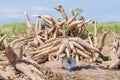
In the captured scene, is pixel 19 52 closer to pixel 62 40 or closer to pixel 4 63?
pixel 4 63

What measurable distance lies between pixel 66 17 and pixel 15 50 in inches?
173

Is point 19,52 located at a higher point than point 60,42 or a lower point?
higher

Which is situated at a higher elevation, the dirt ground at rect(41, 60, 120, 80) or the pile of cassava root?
the pile of cassava root

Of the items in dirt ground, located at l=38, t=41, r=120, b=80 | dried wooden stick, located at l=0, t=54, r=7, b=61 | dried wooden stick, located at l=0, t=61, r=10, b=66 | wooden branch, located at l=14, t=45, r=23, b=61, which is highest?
wooden branch, located at l=14, t=45, r=23, b=61

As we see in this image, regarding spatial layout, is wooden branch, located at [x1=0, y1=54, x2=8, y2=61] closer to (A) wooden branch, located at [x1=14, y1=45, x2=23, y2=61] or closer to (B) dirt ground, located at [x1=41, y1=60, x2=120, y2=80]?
(A) wooden branch, located at [x1=14, y1=45, x2=23, y2=61]

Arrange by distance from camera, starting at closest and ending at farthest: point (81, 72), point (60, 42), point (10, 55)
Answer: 1. point (10, 55)
2. point (81, 72)
3. point (60, 42)

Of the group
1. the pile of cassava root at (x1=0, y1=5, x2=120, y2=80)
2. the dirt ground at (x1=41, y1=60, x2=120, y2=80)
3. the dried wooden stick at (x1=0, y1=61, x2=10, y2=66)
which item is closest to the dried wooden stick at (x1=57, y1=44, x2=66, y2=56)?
the pile of cassava root at (x1=0, y1=5, x2=120, y2=80)

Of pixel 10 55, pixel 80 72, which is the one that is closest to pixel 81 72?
pixel 80 72

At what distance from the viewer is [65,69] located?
28.6 feet

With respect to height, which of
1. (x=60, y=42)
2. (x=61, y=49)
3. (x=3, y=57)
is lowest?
(x=61, y=49)

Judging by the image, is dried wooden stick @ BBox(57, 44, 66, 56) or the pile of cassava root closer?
dried wooden stick @ BBox(57, 44, 66, 56)

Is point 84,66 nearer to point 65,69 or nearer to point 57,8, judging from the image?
point 65,69

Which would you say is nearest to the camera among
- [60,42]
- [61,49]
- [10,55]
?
[10,55]

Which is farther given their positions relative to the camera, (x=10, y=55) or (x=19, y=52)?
(x=19, y=52)
